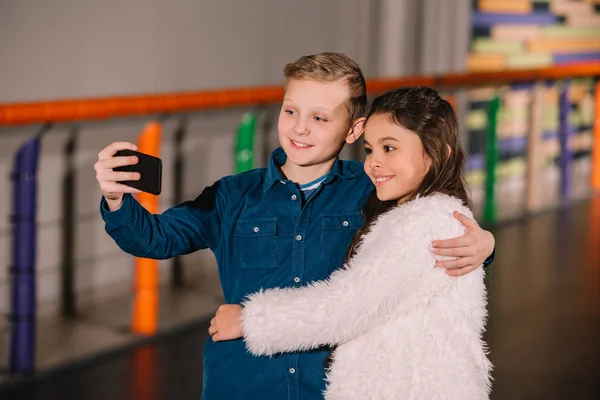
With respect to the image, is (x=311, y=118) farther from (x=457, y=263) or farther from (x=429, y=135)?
(x=457, y=263)

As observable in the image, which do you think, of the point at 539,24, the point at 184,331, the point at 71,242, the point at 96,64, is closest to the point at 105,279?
the point at 71,242

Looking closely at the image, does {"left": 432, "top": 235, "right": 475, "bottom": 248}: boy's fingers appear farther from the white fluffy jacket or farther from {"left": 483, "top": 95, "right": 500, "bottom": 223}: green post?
{"left": 483, "top": 95, "right": 500, "bottom": 223}: green post

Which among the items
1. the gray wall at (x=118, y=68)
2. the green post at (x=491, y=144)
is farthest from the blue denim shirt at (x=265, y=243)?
the green post at (x=491, y=144)

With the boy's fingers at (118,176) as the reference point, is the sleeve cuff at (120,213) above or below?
below

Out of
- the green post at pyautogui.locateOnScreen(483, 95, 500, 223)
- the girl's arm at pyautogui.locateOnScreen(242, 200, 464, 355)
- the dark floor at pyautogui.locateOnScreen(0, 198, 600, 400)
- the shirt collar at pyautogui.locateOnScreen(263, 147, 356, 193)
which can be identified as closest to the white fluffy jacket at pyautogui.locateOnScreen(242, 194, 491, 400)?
the girl's arm at pyautogui.locateOnScreen(242, 200, 464, 355)

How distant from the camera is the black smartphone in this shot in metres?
1.37

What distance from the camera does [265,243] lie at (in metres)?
1.53

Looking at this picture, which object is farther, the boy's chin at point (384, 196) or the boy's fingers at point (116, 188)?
the boy's chin at point (384, 196)

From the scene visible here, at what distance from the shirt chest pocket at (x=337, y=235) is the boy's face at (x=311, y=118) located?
0.31 feet

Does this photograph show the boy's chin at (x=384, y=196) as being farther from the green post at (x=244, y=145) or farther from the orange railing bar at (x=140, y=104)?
the green post at (x=244, y=145)

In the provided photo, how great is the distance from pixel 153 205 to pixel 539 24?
4.12 meters

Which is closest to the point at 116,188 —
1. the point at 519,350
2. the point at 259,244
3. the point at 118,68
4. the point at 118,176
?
the point at 118,176

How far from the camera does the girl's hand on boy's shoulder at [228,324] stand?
4.83 ft

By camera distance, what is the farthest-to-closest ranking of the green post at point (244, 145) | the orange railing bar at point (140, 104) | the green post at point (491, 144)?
the green post at point (491, 144)
the green post at point (244, 145)
the orange railing bar at point (140, 104)
